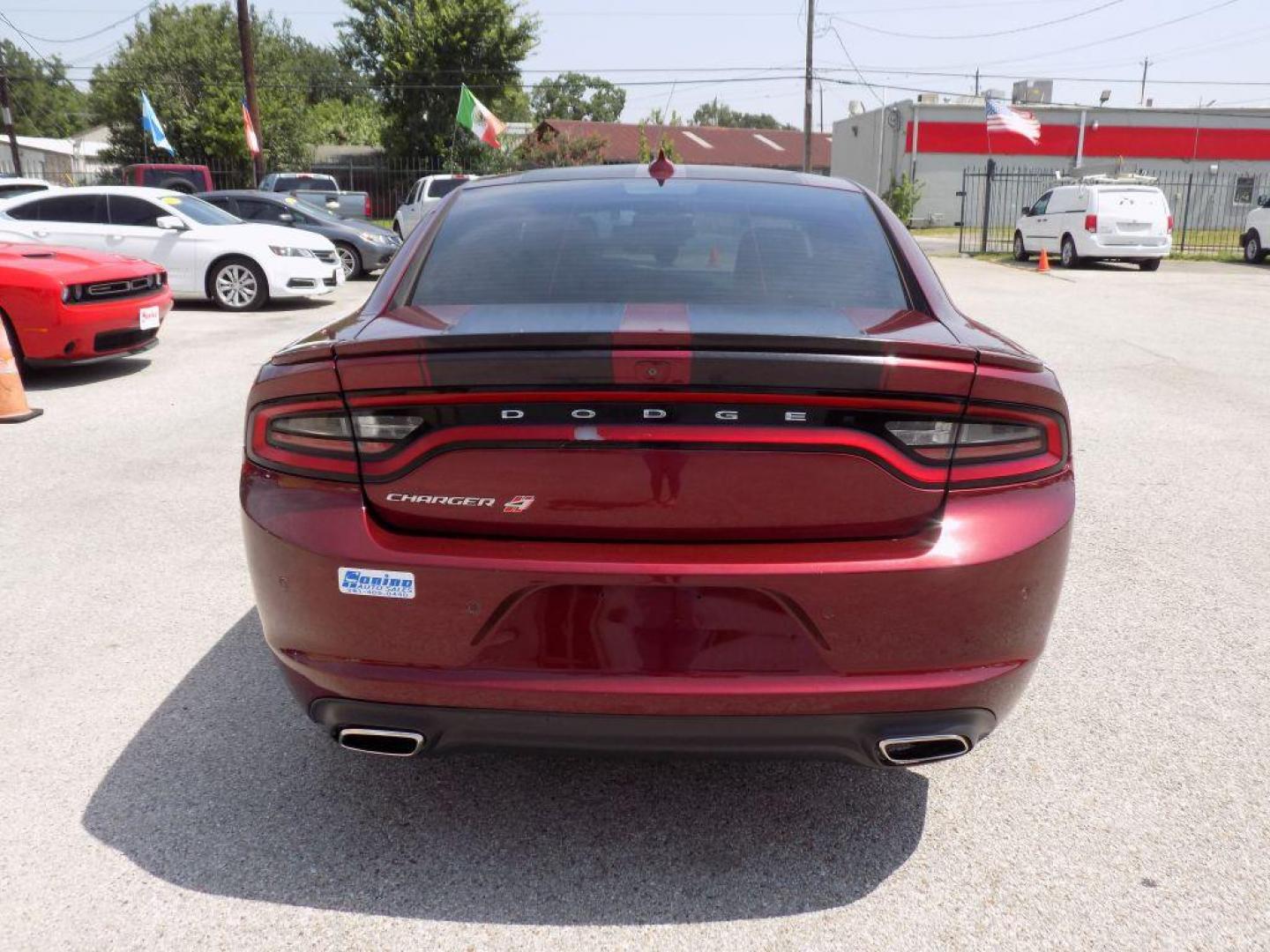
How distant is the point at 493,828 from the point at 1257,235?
26.5 metres

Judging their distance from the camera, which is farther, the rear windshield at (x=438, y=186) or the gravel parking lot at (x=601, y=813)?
the rear windshield at (x=438, y=186)

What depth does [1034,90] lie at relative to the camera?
4534 centimetres

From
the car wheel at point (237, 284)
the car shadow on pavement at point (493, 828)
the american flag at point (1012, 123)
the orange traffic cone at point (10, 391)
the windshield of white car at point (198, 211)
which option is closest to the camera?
the car shadow on pavement at point (493, 828)

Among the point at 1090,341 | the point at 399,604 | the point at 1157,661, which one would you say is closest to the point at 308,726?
the point at 399,604

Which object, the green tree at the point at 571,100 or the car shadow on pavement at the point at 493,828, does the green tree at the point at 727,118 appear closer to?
the green tree at the point at 571,100

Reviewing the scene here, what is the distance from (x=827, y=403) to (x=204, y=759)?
6.78ft

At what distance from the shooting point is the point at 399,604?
7.71 feet

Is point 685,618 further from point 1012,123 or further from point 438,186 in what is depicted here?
point 1012,123

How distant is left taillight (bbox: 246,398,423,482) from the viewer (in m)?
2.38

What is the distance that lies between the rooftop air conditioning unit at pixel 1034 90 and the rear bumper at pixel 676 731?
1914 inches

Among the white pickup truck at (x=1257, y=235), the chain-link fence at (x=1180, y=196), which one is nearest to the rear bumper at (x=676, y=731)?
the white pickup truck at (x=1257, y=235)

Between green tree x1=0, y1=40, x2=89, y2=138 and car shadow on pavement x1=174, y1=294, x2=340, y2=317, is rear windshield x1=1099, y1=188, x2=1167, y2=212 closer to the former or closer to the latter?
car shadow on pavement x1=174, y1=294, x2=340, y2=317

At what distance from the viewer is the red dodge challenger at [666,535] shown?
2270 mm

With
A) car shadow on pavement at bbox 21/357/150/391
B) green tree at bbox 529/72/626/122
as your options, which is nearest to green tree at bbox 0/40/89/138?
green tree at bbox 529/72/626/122
